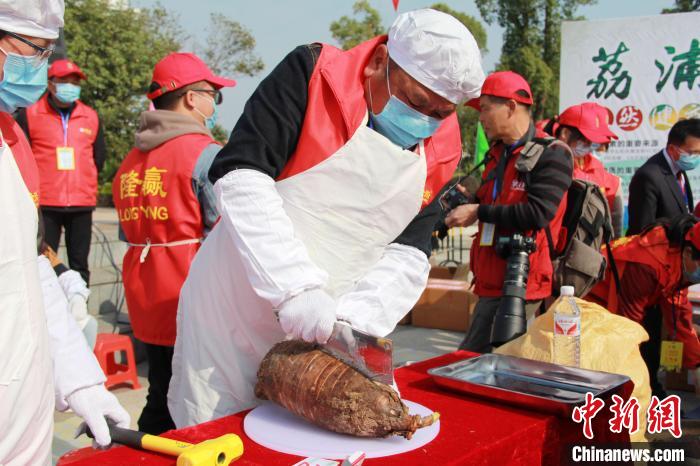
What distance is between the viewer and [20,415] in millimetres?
1062

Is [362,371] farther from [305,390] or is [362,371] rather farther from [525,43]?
[525,43]

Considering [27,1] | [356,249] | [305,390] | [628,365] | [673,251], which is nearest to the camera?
[27,1]

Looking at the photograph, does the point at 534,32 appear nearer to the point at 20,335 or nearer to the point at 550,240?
the point at 550,240

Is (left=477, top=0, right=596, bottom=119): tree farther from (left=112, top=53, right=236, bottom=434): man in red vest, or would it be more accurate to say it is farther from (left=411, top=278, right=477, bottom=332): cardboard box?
(left=112, top=53, right=236, bottom=434): man in red vest

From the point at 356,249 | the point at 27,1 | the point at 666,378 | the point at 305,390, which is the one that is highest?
the point at 27,1

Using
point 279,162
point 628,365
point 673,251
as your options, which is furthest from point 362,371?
point 673,251

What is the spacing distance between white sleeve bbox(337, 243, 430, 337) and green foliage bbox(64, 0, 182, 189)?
13210mm

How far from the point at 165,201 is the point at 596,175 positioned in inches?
128

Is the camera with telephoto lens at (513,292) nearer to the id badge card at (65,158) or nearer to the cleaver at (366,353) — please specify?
the cleaver at (366,353)

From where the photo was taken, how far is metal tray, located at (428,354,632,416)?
1630 millimetres

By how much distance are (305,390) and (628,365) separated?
4.79 ft

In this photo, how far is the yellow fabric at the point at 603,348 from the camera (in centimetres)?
236

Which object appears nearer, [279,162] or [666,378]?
[279,162]

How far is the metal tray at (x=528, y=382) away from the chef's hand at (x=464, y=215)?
4.80ft
